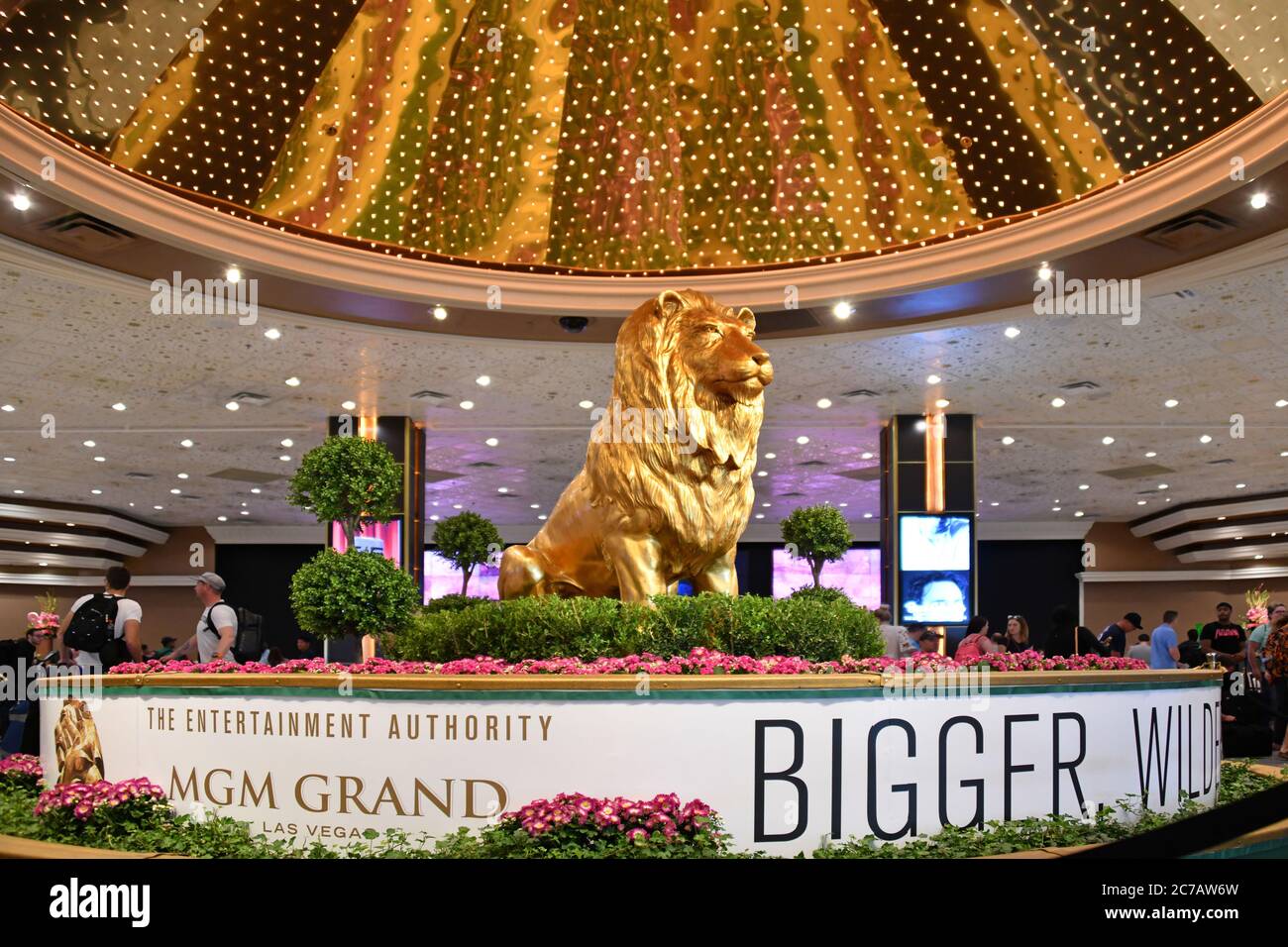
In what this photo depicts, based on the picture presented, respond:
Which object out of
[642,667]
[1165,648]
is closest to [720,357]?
[642,667]

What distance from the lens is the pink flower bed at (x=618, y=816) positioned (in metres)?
3.52

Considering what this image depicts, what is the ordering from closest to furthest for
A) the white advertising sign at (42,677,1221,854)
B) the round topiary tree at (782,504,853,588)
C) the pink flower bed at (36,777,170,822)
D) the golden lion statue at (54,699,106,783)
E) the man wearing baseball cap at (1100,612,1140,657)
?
the white advertising sign at (42,677,1221,854)
the pink flower bed at (36,777,170,822)
the golden lion statue at (54,699,106,783)
the round topiary tree at (782,504,853,588)
the man wearing baseball cap at (1100,612,1140,657)

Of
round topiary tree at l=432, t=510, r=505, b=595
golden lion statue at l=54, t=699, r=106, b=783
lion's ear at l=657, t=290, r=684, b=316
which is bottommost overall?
golden lion statue at l=54, t=699, r=106, b=783

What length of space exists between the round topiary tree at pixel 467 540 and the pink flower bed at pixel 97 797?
5.73 m

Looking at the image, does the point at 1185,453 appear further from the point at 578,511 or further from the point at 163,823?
the point at 163,823

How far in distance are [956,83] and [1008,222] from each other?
4.20 ft

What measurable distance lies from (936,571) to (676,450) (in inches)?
361

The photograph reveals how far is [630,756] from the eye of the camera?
12.2ft

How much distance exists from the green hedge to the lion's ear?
1.42 meters

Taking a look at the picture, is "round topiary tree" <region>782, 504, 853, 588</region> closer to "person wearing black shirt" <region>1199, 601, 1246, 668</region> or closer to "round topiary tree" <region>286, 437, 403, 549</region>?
"round topiary tree" <region>286, 437, 403, 549</region>

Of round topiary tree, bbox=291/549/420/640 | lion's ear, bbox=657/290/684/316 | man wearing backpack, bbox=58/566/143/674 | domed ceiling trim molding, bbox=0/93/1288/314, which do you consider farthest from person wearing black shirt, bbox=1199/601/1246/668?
man wearing backpack, bbox=58/566/143/674

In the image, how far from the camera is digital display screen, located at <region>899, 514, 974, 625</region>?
1326 centimetres

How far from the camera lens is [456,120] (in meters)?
9.66

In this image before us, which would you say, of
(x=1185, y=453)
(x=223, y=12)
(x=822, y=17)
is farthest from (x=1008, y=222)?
(x=1185, y=453)
